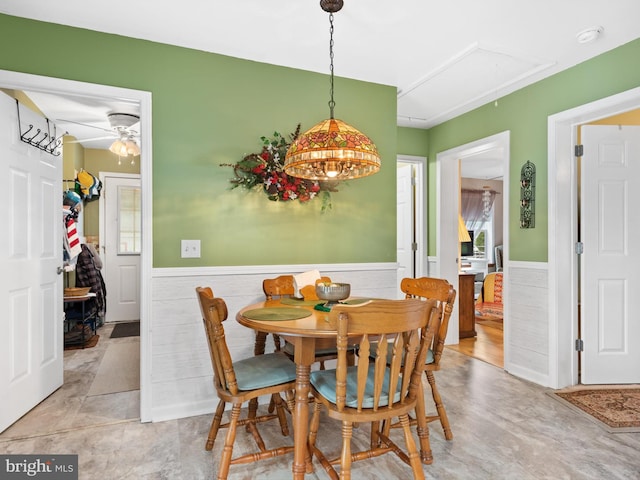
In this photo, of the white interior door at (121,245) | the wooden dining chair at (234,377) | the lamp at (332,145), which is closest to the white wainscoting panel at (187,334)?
the wooden dining chair at (234,377)

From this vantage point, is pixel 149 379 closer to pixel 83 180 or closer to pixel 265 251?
pixel 265 251

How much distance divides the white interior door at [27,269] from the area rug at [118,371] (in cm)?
Answer: 33

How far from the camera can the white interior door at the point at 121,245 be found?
18.4 feet

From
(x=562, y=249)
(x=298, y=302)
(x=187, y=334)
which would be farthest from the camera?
(x=562, y=249)

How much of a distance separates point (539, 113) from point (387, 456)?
2.94 meters

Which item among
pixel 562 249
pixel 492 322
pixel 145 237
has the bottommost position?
pixel 492 322

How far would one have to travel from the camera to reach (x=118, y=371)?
355 centimetres

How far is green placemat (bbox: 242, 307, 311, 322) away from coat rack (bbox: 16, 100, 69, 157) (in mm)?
1959

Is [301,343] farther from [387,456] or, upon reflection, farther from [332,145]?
[332,145]

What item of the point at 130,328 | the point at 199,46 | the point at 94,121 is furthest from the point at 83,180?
the point at 199,46

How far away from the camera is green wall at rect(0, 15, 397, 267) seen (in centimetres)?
251

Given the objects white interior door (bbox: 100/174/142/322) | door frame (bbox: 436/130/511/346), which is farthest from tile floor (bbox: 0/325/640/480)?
white interior door (bbox: 100/174/142/322)

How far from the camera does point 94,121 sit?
4.24 meters

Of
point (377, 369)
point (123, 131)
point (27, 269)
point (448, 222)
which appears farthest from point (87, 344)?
point (448, 222)
